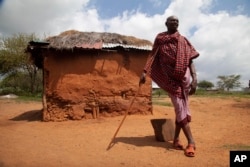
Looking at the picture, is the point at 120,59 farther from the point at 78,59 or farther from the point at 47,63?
the point at 47,63

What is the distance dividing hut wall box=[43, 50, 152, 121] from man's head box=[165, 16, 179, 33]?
15.0 feet

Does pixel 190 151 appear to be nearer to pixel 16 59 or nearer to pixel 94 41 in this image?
pixel 94 41

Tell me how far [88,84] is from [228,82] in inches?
1781

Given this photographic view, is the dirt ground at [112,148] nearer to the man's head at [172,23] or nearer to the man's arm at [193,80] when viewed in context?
the man's arm at [193,80]

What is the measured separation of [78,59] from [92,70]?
57 centimetres

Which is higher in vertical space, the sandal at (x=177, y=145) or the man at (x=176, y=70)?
the man at (x=176, y=70)

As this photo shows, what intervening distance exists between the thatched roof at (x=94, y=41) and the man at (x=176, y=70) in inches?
169

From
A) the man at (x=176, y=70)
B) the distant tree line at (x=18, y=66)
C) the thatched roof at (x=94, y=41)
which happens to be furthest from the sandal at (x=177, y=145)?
the distant tree line at (x=18, y=66)

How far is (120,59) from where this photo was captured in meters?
9.59

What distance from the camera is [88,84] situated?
9.22 meters

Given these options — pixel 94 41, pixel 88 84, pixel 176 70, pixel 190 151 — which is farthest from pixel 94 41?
pixel 190 151

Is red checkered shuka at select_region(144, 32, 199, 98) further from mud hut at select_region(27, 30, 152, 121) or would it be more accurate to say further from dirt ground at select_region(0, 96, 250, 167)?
mud hut at select_region(27, 30, 152, 121)

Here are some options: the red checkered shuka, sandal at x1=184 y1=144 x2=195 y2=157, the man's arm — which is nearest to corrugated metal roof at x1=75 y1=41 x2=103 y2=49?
the red checkered shuka

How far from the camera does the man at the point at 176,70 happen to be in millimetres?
4770
